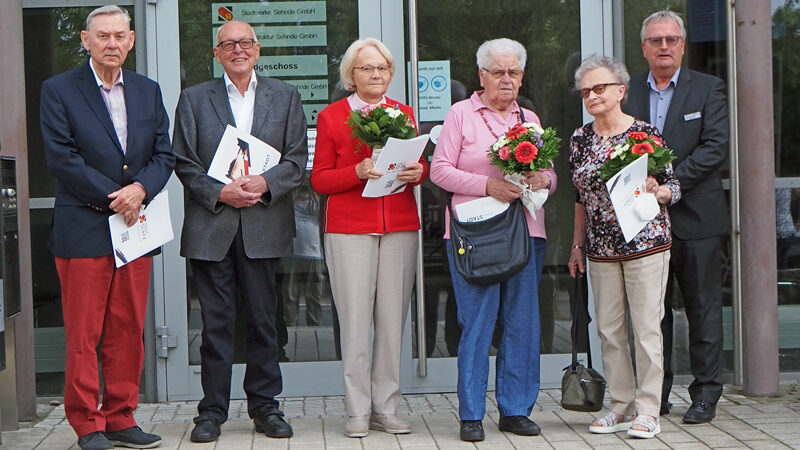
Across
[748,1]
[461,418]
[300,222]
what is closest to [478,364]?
[461,418]

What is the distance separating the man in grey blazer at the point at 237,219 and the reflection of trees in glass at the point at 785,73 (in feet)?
10.8

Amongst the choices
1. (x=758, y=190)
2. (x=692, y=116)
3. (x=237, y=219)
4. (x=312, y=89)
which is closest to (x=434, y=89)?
(x=312, y=89)

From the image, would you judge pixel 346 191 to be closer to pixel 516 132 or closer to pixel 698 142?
pixel 516 132

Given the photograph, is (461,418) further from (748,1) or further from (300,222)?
(748,1)

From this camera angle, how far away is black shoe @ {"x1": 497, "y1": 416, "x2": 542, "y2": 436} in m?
5.73

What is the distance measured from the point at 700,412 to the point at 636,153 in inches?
61.6

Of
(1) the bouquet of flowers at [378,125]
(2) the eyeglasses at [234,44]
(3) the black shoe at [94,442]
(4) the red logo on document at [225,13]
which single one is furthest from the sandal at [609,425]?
(4) the red logo on document at [225,13]

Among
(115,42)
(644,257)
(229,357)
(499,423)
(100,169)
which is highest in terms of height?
(115,42)

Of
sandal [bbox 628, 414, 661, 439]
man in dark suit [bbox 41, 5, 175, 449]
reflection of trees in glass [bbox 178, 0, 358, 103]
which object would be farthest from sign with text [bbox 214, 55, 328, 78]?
sandal [bbox 628, 414, 661, 439]

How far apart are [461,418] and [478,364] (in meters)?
0.30

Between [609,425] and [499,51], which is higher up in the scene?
[499,51]

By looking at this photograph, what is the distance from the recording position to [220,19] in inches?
275

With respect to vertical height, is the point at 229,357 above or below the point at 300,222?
below

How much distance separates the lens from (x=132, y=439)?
18.5 feet
